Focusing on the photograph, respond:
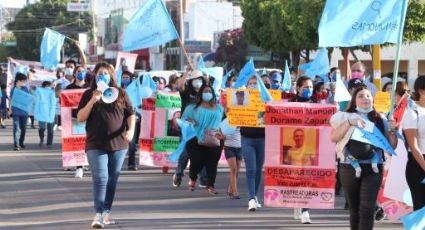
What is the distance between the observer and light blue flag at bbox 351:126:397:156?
7.90 metres

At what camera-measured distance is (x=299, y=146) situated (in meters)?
10.2

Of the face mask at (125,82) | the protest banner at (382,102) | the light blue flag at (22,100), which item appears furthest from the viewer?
the light blue flag at (22,100)

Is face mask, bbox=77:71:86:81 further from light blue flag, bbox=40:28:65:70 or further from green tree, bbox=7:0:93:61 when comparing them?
green tree, bbox=7:0:93:61

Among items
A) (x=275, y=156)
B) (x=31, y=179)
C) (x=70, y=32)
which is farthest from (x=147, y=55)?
(x=275, y=156)

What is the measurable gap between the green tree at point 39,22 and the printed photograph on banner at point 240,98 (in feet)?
265

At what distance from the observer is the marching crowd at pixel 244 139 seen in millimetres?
7938

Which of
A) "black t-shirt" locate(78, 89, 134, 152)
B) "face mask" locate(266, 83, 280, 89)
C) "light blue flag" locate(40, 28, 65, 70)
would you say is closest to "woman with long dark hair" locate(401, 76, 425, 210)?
"black t-shirt" locate(78, 89, 134, 152)

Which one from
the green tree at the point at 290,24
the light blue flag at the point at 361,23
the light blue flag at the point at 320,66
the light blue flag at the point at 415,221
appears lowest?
the light blue flag at the point at 415,221

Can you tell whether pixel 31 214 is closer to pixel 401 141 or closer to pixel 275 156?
pixel 275 156

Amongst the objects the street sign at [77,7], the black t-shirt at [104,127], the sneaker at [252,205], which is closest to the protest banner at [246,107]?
the sneaker at [252,205]

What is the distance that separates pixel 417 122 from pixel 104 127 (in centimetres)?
342

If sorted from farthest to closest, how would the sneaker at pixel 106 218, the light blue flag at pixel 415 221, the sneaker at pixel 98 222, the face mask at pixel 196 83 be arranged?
the face mask at pixel 196 83 < the sneaker at pixel 106 218 < the sneaker at pixel 98 222 < the light blue flag at pixel 415 221

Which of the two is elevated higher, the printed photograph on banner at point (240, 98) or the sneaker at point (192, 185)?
the printed photograph on banner at point (240, 98)

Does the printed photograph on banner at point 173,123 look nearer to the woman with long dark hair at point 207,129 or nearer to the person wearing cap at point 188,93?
the person wearing cap at point 188,93
